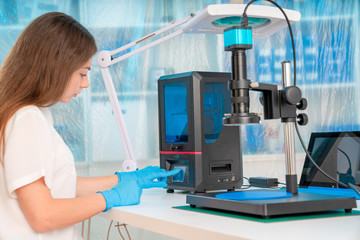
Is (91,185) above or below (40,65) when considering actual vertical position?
below

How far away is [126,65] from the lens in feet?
8.72

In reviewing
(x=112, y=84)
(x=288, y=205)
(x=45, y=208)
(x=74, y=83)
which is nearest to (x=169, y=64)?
(x=112, y=84)

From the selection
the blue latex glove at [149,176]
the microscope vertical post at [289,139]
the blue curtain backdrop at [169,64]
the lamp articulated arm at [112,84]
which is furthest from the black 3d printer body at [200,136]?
the blue curtain backdrop at [169,64]

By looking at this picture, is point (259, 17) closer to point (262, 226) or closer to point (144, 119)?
point (262, 226)

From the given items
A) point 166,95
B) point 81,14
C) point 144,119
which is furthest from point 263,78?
point 166,95

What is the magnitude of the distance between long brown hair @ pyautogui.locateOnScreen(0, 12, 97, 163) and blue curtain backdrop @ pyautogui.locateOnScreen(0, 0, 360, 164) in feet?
4.75

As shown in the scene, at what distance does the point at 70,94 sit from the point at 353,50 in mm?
2130

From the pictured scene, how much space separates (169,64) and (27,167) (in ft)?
5.71

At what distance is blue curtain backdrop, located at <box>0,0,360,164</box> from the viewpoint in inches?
102

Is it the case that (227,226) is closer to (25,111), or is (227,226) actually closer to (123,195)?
(123,195)

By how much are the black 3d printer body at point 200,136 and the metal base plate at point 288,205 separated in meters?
0.38

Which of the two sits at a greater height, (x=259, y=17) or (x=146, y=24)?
(x=146, y=24)

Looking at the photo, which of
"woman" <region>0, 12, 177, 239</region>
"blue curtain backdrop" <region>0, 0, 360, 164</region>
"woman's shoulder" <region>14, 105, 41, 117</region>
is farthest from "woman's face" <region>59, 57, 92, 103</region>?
"blue curtain backdrop" <region>0, 0, 360, 164</region>

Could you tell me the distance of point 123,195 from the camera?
1188mm
